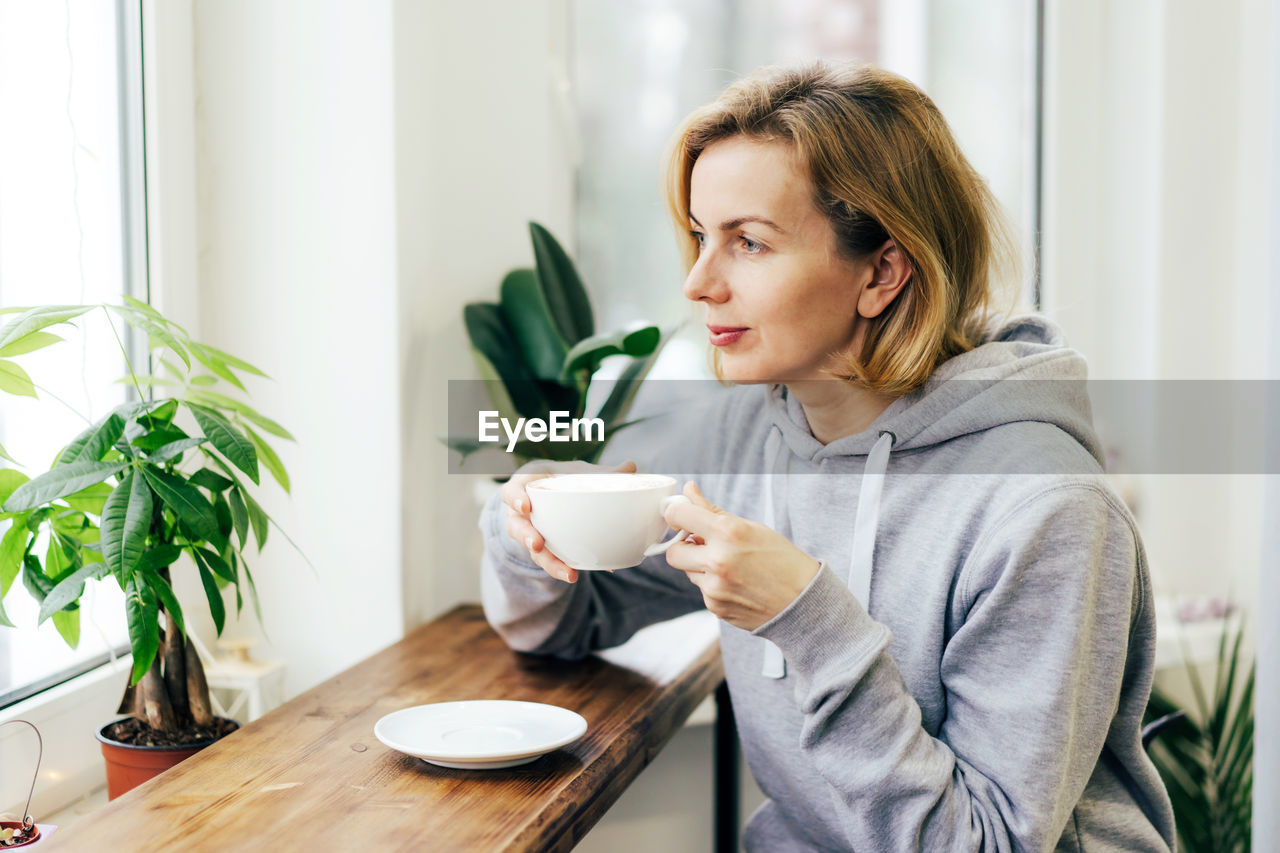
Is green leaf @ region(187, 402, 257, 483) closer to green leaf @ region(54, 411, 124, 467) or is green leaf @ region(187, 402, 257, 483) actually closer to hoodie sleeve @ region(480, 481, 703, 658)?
green leaf @ region(54, 411, 124, 467)

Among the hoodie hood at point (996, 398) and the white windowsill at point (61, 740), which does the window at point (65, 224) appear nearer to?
the white windowsill at point (61, 740)

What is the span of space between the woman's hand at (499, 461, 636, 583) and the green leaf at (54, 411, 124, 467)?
35 cm

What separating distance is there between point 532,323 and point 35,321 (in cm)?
69

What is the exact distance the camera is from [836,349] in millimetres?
1019

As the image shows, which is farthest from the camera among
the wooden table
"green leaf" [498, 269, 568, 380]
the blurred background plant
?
the blurred background plant

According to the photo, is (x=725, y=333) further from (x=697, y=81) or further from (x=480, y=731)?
(x=697, y=81)

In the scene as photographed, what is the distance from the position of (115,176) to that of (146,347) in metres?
0.20

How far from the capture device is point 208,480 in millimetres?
897

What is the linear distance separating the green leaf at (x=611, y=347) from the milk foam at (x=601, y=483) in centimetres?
36

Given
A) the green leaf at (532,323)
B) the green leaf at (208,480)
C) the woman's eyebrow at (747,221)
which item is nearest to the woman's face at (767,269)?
the woman's eyebrow at (747,221)

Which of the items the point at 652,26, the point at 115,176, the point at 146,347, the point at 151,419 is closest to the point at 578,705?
the point at 151,419

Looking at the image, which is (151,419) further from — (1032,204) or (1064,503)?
(1032,204)

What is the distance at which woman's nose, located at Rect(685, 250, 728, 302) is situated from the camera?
38.4 inches

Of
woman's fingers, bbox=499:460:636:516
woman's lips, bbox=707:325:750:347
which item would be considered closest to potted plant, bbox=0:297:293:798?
woman's fingers, bbox=499:460:636:516
